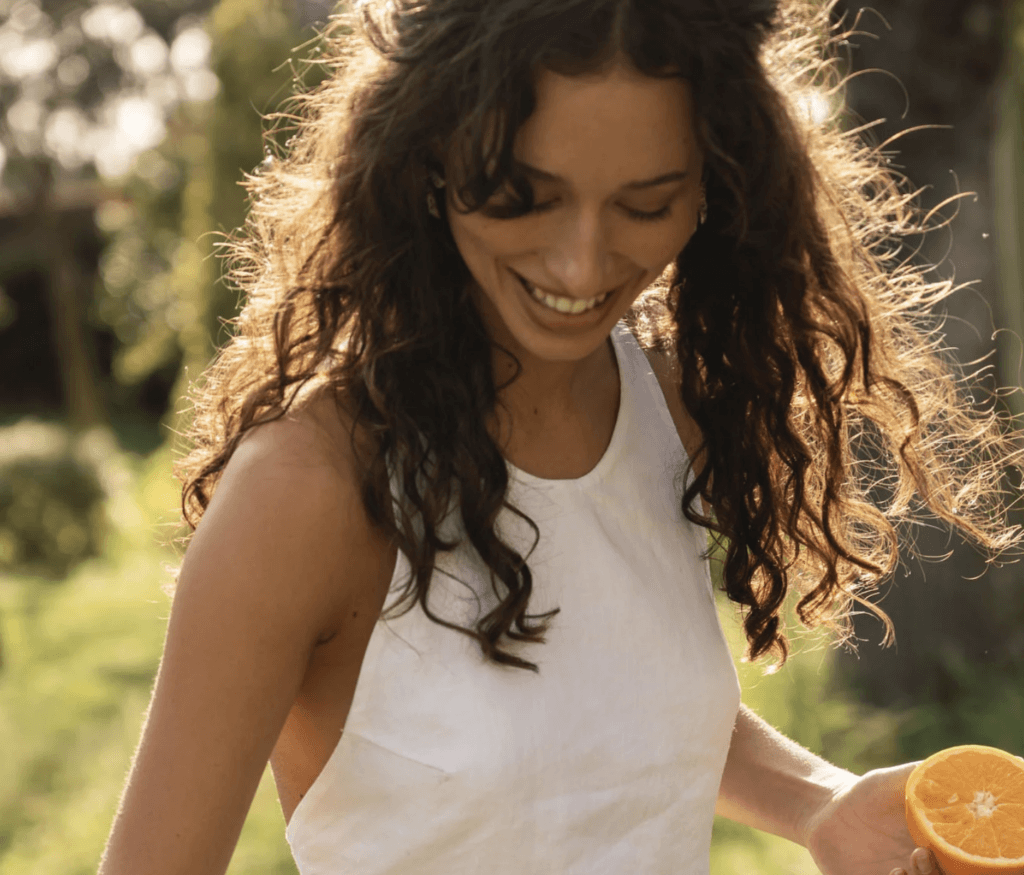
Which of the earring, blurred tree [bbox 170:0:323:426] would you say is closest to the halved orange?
the earring

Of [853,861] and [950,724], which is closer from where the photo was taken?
[853,861]

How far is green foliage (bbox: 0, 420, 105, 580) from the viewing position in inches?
433

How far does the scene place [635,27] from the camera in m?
1.50

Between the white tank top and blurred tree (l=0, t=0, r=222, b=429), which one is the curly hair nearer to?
the white tank top

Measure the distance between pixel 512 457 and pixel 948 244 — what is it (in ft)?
12.4

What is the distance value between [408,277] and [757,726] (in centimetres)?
93

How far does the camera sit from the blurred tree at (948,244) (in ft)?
16.3

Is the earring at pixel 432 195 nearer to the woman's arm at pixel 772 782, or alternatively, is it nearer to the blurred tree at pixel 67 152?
the woman's arm at pixel 772 782

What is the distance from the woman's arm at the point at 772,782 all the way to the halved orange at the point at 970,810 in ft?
0.45

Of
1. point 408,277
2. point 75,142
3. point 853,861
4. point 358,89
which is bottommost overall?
point 75,142

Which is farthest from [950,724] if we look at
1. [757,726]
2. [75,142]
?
[75,142]

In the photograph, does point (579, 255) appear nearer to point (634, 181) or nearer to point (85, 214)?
point (634, 181)

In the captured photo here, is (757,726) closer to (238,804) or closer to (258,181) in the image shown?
(238,804)

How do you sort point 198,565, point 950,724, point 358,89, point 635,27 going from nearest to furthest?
point 198,565, point 635,27, point 358,89, point 950,724
